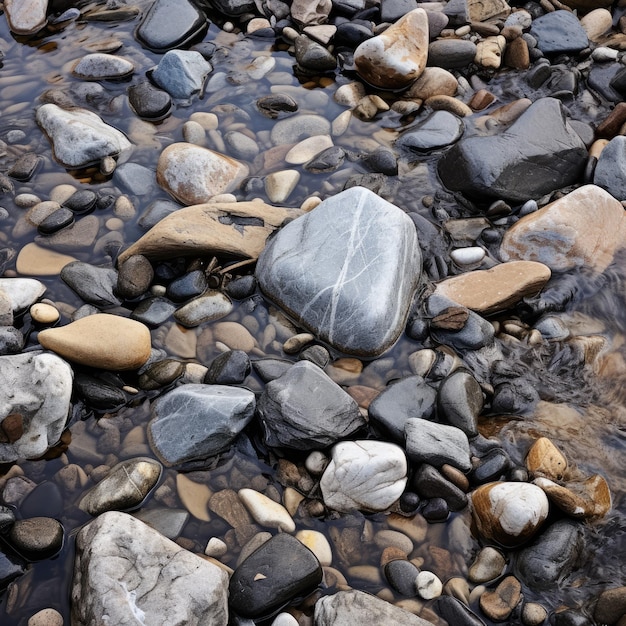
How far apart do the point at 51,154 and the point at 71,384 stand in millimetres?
1873

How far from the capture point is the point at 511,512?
251 cm

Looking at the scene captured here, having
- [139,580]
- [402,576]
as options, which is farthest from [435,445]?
[139,580]

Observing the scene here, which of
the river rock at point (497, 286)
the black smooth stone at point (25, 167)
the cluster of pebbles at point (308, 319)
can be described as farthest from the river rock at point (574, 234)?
the black smooth stone at point (25, 167)

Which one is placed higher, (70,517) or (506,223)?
(506,223)

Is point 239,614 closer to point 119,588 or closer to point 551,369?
point 119,588

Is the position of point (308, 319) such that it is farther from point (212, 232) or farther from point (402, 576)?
point (402, 576)

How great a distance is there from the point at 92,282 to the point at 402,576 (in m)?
2.11

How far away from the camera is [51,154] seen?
405cm

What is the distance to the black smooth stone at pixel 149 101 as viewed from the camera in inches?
170

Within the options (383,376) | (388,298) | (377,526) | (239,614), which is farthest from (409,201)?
(239,614)

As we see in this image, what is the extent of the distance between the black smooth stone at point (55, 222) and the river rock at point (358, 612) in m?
2.49

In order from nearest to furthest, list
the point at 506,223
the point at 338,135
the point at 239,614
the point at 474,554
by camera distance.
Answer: the point at 239,614, the point at 474,554, the point at 506,223, the point at 338,135

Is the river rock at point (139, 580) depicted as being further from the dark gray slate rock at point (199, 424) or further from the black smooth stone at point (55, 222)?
the black smooth stone at point (55, 222)

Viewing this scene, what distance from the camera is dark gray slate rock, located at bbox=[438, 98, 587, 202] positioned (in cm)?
385
